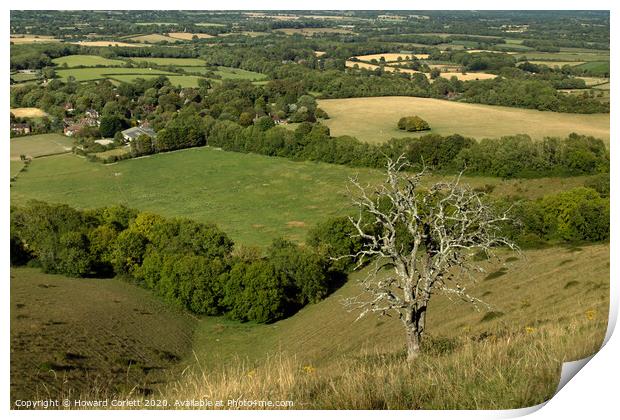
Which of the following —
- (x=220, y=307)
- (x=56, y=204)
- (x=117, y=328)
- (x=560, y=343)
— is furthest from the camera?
(x=220, y=307)

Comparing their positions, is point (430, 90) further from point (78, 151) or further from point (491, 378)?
point (491, 378)

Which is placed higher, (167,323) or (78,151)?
(78,151)

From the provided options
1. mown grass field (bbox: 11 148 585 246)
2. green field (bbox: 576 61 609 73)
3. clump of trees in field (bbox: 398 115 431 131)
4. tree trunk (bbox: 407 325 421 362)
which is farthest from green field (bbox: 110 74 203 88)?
tree trunk (bbox: 407 325 421 362)

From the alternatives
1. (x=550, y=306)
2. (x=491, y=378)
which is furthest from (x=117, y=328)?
(x=550, y=306)

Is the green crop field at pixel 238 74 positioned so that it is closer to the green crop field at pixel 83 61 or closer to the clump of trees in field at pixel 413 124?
the green crop field at pixel 83 61

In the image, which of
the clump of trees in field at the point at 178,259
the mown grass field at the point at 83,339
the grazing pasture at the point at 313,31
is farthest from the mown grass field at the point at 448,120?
the mown grass field at the point at 83,339

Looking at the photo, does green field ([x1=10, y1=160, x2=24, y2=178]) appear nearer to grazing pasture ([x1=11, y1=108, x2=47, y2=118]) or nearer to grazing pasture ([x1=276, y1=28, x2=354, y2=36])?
grazing pasture ([x1=11, y1=108, x2=47, y2=118])
